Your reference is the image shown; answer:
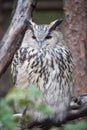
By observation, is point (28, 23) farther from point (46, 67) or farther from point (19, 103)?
point (19, 103)

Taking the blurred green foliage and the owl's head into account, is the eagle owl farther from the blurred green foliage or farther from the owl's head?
the blurred green foliage

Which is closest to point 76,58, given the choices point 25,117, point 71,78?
point 71,78

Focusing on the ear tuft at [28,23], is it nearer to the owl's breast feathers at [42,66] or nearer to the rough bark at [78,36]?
the owl's breast feathers at [42,66]

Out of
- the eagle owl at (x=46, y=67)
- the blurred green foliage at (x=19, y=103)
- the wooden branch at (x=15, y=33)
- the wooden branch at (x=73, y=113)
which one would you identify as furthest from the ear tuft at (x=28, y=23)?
the blurred green foliage at (x=19, y=103)

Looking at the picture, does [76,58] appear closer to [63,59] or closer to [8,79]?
[63,59]

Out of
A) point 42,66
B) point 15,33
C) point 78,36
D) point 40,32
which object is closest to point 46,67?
point 42,66

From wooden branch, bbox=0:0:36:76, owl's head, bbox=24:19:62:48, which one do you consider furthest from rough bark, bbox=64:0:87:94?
owl's head, bbox=24:19:62:48
